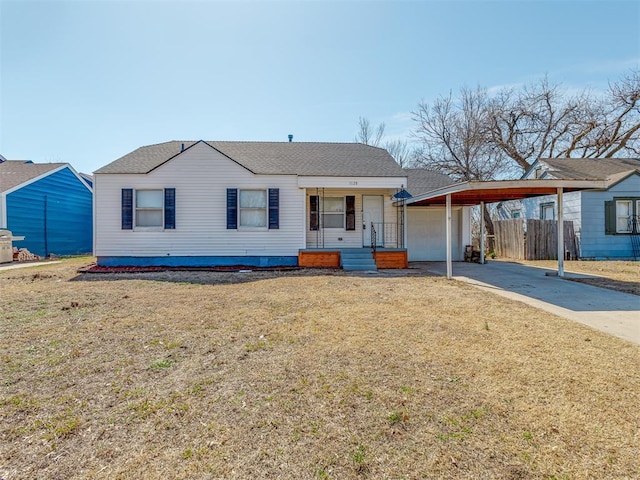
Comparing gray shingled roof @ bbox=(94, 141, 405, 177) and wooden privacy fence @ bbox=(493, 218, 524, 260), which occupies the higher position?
gray shingled roof @ bbox=(94, 141, 405, 177)

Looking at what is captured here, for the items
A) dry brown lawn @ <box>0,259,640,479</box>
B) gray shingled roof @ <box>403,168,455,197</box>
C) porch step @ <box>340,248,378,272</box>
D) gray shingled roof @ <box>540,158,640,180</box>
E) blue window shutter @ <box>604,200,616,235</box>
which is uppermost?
gray shingled roof @ <box>540,158,640,180</box>

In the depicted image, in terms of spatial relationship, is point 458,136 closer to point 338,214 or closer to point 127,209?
point 338,214

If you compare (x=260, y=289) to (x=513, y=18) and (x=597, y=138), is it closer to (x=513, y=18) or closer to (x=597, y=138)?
(x=513, y=18)

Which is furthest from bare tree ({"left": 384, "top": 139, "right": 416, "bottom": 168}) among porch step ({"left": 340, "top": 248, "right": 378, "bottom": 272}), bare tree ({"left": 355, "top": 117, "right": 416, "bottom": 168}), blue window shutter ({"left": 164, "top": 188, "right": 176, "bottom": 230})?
blue window shutter ({"left": 164, "top": 188, "right": 176, "bottom": 230})

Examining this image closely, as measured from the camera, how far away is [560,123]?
24.1 m

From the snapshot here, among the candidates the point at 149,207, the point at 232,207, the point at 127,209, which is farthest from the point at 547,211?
the point at 127,209

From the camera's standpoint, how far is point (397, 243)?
43.9 ft

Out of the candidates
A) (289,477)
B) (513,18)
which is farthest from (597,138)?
(289,477)

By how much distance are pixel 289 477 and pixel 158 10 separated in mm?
11128

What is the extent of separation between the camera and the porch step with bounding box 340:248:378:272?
11.8 m

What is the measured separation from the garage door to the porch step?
11.3 feet

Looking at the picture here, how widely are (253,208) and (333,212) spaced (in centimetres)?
319

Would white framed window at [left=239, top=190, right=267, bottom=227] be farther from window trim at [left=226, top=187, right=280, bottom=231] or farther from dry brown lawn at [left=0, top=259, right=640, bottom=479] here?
dry brown lawn at [left=0, top=259, right=640, bottom=479]

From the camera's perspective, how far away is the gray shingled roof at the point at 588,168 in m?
17.0
